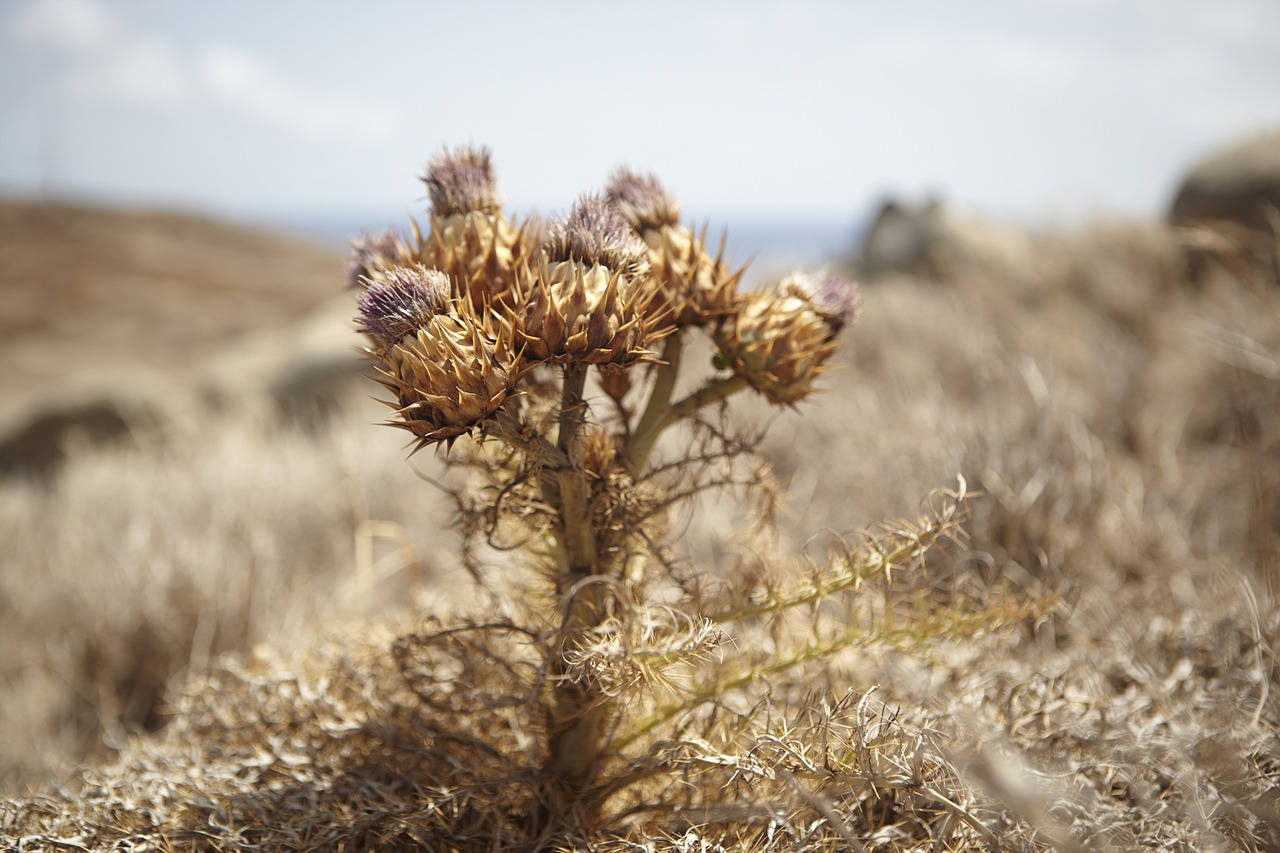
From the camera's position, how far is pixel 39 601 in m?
2.99

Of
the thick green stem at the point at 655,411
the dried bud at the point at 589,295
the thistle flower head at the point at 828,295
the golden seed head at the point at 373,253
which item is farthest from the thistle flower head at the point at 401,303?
the thistle flower head at the point at 828,295

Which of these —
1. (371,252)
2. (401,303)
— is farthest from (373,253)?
(401,303)

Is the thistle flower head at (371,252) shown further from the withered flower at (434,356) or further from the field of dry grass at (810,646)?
the field of dry grass at (810,646)

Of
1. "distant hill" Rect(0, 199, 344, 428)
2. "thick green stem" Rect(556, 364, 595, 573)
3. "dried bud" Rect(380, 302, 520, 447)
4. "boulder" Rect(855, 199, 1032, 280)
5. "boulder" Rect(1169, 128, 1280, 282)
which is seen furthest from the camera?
"distant hill" Rect(0, 199, 344, 428)

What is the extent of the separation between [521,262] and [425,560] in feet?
7.27

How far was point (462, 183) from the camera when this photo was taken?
4.00 feet

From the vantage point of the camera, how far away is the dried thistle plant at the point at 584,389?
998 millimetres

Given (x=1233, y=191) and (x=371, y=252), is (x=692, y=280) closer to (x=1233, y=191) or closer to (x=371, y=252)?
(x=371, y=252)

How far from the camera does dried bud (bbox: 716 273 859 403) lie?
3.93 ft

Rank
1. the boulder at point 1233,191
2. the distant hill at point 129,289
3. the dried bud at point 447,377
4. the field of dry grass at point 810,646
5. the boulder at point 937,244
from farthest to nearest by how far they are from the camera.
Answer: the distant hill at point 129,289, the boulder at point 937,244, the boulder at point 1233,191, the field of dry grass at point 810,646, the dried bud at point 447,377

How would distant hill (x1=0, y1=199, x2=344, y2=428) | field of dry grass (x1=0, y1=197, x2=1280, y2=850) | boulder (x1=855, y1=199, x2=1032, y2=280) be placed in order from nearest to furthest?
field of dry grass (x1=0, y1=197, x2=1280, y2=850)
boulder (x1=855, y1=199, x2=1032, y2=280)
distant hill (x1=0, y1=199, x2=344, y2=428)

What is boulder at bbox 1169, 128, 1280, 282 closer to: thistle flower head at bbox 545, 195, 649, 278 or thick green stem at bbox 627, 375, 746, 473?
thick green stem at bbox 627, 375, 746, 473

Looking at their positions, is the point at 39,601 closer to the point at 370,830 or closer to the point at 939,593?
the point at 370,830

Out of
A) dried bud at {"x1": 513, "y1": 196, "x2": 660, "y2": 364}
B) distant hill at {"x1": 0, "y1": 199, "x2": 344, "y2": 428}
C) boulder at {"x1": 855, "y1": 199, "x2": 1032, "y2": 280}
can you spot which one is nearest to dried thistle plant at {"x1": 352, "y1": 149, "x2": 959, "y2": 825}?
dried bud at {"x1": 513, "y1": 196, "x2": 660, "y2": 364}
